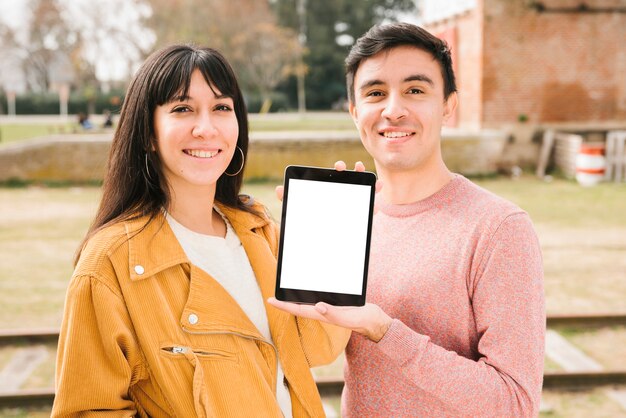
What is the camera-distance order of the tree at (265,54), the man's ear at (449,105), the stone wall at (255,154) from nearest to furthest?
the man's ear at (449,105)
the stone wall at (255,154)
the tree at (265,54)

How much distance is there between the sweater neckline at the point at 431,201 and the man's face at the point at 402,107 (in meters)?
0.09

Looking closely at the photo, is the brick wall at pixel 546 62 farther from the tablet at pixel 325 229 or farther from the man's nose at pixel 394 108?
the tablet at pixel 325 229

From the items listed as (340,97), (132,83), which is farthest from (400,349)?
(340,97)

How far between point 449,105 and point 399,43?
0.32m

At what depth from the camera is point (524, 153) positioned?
17312 mm

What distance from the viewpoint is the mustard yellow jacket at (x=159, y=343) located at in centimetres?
158

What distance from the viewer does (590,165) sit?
49.3ft

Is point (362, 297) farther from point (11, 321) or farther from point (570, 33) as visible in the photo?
point (570, 33)

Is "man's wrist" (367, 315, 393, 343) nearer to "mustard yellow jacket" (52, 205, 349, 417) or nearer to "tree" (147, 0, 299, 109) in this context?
"mustard yellow jacket" (52, 205, 349, 417)

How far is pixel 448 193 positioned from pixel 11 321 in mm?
5436

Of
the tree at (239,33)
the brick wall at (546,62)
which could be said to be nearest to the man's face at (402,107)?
the brick wall at (546,62)

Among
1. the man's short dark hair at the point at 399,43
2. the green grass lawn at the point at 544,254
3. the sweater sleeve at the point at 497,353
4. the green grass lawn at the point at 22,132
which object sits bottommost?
the green grass lawn at the point at 544,254

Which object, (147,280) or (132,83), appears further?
(132,83)

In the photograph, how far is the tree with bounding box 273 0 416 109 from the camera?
153 ft
